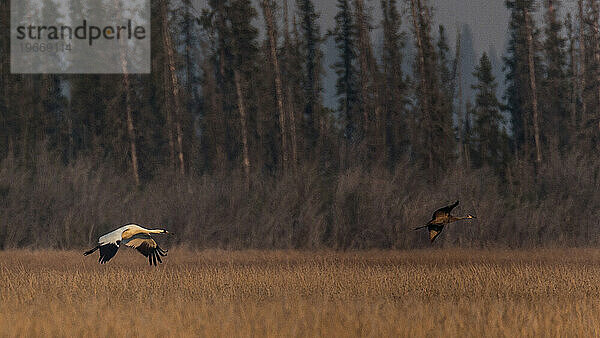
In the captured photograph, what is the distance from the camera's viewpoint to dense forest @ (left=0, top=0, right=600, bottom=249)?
22.9m

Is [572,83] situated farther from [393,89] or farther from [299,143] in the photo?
[299,143]

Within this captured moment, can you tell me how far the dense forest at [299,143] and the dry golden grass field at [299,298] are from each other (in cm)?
310

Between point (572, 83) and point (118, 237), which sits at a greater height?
point (572, 83)

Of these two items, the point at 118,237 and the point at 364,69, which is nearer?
the point at 118,237

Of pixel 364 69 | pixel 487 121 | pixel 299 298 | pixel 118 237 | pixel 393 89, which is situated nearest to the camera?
pixel 118 237

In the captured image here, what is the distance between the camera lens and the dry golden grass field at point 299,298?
28.8 ft

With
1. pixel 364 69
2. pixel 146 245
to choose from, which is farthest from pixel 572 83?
pixel 146 245

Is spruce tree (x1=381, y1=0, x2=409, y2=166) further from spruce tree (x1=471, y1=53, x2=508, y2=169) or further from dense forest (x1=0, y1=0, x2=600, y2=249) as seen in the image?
spruce tree (x1=471, y1=53, x2=508, y2=169)

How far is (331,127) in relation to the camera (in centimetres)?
4731

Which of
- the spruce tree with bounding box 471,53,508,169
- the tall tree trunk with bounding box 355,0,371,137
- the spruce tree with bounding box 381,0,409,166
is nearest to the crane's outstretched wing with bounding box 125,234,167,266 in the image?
the tall tree trunk with bounding box 355,0,371,137

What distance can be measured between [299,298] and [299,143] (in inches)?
1314

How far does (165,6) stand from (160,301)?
2891 centimetres

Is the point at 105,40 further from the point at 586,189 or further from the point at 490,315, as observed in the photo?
the point at 490,315

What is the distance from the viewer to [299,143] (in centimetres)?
4453
